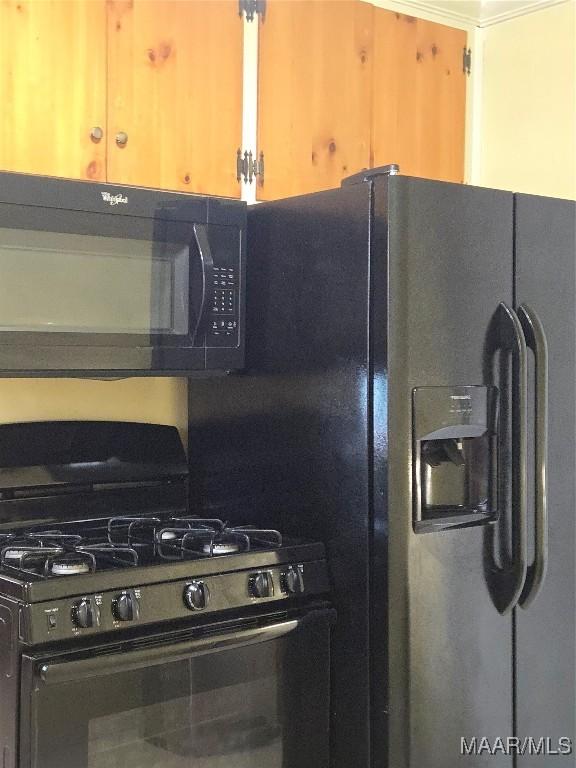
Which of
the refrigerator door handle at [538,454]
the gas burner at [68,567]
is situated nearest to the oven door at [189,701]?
the gas burner at [68,567]

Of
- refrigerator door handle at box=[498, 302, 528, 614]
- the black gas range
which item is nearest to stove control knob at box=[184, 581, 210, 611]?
the black gas range

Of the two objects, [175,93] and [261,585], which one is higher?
[175,93]

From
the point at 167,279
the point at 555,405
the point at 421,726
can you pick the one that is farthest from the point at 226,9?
the point at 421,726

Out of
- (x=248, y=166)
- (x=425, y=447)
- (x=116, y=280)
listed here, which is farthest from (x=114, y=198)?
(x=425, y=447)

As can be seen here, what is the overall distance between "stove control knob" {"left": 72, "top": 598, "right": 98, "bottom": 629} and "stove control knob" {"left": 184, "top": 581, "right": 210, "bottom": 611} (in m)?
0.17

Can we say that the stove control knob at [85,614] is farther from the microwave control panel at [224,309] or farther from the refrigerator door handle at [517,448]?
the refrigerator door handle at [517,448]

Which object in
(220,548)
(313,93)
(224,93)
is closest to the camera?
(220,548)

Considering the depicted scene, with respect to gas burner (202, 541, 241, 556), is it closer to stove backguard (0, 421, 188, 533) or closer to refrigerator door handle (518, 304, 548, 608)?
stove backguard (0, 421, 188, 533)

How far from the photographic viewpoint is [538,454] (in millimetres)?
2010

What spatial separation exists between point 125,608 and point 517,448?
2.71ft

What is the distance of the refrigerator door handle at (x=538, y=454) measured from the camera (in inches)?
78.3

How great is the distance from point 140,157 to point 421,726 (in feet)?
4.08

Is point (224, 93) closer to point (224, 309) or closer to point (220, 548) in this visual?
point (224, 309)

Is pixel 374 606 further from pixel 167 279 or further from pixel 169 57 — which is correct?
pixel 169 57
